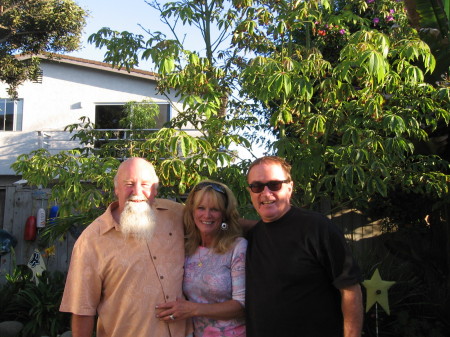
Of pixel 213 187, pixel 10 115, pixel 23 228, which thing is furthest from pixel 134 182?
pixel 10 115

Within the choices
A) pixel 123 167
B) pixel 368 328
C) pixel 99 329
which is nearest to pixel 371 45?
pixel 123 167

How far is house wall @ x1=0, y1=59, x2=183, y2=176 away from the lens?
13188 millimetres

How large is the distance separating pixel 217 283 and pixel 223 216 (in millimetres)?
393

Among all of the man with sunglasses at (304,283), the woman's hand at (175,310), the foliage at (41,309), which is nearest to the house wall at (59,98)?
the foliage at (41,309)

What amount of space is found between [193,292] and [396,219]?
19.3 feet

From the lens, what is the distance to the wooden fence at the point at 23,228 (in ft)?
25.9

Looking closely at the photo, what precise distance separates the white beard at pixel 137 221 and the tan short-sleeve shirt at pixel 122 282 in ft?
0.16

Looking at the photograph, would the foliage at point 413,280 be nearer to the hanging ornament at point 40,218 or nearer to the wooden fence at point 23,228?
the wooden fence at point 23,228

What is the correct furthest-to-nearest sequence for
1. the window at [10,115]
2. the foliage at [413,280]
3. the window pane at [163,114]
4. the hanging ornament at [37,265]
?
the window at [10,115] < the window pane at [163,114] < the hanging ornament at [37,265] < the foliage at [413,280]

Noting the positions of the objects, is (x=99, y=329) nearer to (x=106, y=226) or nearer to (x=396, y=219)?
(x=106, y=226)

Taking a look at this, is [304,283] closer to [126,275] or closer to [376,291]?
[126,275]

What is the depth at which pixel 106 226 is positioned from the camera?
9.29 feet

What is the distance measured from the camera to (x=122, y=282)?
273cm

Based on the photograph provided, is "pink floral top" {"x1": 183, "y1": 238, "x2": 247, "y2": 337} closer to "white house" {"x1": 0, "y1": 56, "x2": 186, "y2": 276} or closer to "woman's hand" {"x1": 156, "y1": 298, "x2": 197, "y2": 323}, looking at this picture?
"woman's hand" {"x1": 156, "y1": 298, "x2": 197, "y2": 323}
